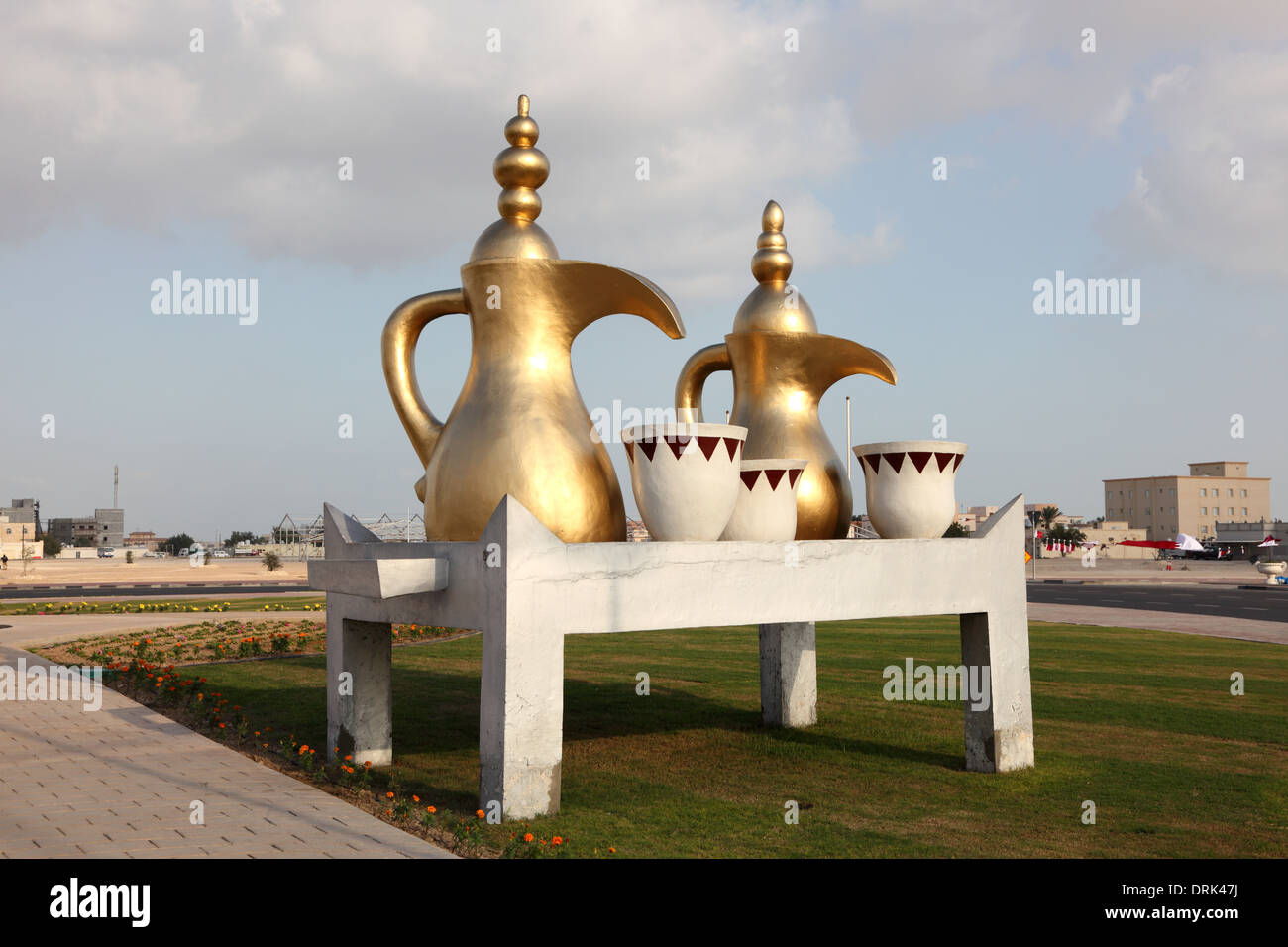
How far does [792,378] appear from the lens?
958 centimetres

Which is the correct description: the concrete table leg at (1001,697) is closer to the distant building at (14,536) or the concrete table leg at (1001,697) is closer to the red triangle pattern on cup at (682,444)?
the red triangle pattern on cup at (682,444)

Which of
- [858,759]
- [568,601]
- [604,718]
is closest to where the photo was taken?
[568,601]

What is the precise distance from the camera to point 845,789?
8.26 metres

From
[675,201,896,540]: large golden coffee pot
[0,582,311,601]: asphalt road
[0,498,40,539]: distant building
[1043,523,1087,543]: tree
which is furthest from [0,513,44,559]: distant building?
[1043,523,1087,543]: tree

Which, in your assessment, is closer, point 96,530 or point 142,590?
point 142,590

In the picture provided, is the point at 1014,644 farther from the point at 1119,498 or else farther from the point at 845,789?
the point at 1119,498

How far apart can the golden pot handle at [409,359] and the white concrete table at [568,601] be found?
92 cm

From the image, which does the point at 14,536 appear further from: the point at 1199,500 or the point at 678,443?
the point at 1199,500

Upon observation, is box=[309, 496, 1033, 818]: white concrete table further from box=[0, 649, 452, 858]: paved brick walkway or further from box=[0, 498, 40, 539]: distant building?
box=[0, 498, 40, 539]: distant building

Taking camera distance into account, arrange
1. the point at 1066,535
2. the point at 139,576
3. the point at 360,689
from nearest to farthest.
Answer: the point at 360,689 < the point at 139,576 < the point at 1066,535

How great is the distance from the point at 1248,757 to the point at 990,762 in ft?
8.48

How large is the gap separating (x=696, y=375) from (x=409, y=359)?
289 centimetres

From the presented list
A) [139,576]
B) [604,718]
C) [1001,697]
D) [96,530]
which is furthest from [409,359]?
[96,530]

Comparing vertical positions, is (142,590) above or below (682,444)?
below
